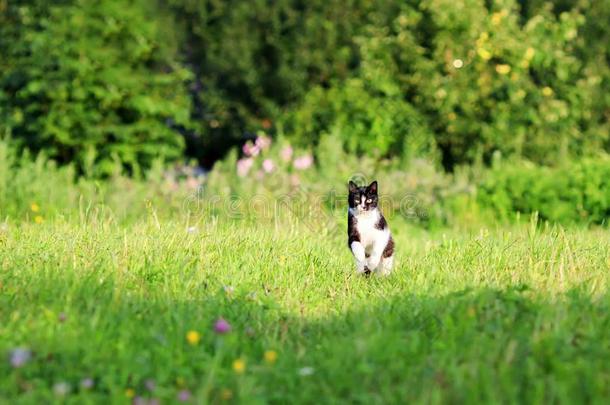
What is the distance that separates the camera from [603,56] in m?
14.7

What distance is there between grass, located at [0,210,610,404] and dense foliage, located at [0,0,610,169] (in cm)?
717

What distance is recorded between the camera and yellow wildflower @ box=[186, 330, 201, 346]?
4.53 m

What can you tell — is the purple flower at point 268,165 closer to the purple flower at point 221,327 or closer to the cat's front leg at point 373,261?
the cat's front leg at point 373,261

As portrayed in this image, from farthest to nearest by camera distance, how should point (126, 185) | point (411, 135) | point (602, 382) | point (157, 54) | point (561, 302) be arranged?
point (157, 54), point (411, 135), point (126, 185), point (561, 302), point (602, 382)

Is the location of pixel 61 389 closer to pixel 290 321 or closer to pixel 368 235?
pixel 290 321

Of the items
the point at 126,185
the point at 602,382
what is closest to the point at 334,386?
the point at 602,382

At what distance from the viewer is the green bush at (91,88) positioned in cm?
1405

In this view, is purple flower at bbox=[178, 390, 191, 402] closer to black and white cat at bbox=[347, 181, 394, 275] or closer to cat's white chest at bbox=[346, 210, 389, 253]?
black and white cat at bbox=[347, 181, 394, 275]

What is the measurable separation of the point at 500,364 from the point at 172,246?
2.90 m

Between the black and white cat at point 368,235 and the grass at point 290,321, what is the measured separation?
14 centimetres

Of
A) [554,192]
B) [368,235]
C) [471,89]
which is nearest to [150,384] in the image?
[368,235]

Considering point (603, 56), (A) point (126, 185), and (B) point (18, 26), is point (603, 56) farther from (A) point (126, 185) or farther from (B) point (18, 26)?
(B) point (18, 26)

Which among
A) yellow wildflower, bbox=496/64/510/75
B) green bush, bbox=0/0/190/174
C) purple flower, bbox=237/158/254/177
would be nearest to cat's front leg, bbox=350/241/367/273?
purple flower, bbox=237/158/254/177

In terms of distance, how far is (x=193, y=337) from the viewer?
4531mm
